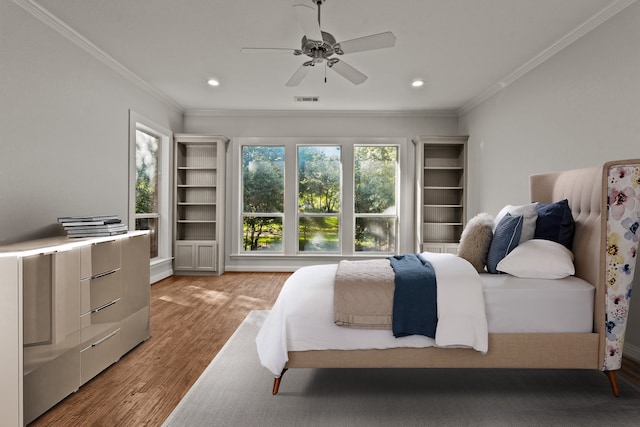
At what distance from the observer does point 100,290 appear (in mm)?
2490

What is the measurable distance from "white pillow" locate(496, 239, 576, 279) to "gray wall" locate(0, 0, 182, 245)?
343cm

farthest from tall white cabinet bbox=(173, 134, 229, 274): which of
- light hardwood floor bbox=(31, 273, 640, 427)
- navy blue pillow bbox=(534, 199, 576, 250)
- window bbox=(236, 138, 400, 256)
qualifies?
navy blue pillow bbox=(534, 199, 576, 250)

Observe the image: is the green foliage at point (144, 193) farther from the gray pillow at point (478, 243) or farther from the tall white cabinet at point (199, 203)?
the gray pillow at point (478, 243)

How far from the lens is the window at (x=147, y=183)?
198 inches

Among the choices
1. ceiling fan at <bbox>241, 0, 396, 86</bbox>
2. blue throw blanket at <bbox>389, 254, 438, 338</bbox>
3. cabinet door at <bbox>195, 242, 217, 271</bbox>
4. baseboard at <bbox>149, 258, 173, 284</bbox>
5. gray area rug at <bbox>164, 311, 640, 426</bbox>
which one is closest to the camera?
gray area rug at <bbox>164, 311, 640, 426</bbox>

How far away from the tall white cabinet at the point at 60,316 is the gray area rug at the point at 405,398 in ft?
2.27

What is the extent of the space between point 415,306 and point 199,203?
4.60 m

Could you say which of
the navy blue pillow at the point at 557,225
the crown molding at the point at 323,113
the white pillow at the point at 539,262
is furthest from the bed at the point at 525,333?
the crown molding at the point at 323,113

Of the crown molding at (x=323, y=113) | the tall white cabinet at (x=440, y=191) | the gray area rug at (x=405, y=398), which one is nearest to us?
the gray area rug at (x=405, y=398)

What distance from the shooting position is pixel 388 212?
244 inches

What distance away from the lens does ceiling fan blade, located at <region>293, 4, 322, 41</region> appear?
7.50 feet

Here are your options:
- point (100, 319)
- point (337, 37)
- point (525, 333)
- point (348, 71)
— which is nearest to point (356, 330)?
point (525, 333)

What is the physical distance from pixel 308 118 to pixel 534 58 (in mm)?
3303

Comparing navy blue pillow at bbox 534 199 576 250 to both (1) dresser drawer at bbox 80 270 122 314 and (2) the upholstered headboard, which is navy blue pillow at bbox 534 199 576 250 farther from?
(1) dresser drawer at bbox 80 270 122 314
